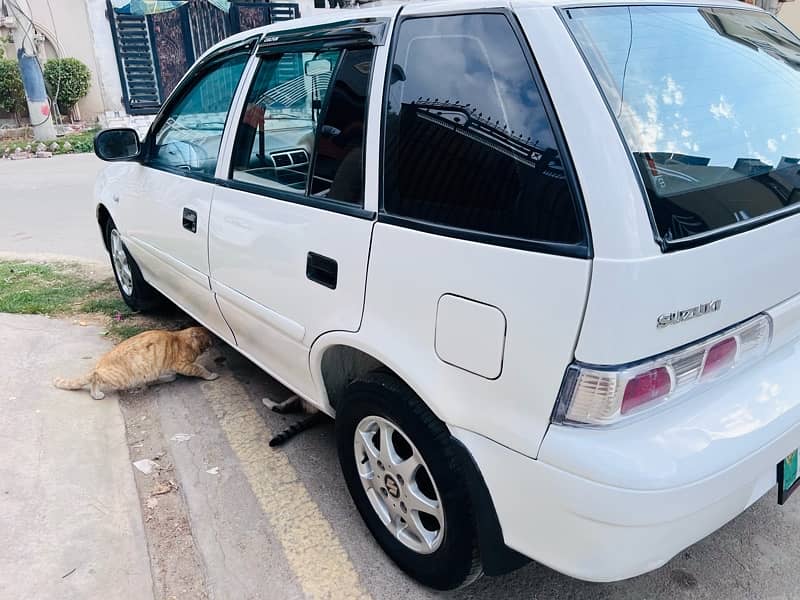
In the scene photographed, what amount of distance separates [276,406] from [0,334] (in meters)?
2.23

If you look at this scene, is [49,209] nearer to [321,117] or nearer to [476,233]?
[321,117]

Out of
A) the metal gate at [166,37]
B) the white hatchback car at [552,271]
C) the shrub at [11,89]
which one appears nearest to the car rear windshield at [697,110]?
the white hatchback car at [552,271]

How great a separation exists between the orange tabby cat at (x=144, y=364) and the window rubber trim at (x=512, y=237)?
2103 mm

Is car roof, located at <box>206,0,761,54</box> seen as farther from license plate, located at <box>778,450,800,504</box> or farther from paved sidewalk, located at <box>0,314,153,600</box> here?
paved sidewalk, located at <box>0,314,153,600</box>

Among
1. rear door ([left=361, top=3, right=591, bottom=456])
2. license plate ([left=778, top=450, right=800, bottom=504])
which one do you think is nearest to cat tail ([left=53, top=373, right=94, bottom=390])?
rear door ([left=361, top=3, right=591, bottom=456])

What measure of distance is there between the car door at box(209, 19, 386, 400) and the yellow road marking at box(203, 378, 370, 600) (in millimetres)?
429

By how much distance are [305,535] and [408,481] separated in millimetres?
645

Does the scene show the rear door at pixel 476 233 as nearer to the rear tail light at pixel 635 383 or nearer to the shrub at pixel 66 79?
the rear tail light at pixel 635 383

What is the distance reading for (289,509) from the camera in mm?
2578

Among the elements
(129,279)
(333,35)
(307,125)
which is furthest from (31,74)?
(333,35)

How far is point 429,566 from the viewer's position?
6.75ft

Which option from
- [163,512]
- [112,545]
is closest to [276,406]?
[163,512]

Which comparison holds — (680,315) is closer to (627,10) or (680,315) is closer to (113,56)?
(627,10)

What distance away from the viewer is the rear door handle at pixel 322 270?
6.96ft
